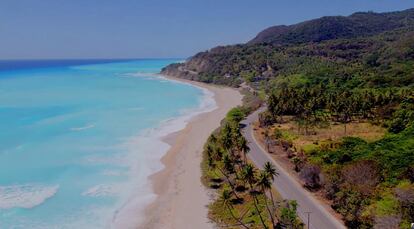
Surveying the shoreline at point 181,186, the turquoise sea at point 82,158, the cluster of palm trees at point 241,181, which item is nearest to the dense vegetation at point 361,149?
the cluster of palm trees at point 241,181

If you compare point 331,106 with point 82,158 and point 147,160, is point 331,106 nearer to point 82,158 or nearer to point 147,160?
point 147,160

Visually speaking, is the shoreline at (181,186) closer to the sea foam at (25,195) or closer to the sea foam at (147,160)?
the sea foam at (147,160)

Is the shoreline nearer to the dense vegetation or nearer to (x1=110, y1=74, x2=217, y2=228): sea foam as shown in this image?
(x1=110, y1=74, x2=217, y2=228): sea foam

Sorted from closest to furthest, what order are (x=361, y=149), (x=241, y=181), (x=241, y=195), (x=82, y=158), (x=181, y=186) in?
(x=241, y=195)
(x=241, y=181)
(x=181, y=186)
(x=361, y=149)
(x=82, y=158)

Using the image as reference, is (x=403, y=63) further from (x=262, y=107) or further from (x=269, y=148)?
(x=269, y=148)

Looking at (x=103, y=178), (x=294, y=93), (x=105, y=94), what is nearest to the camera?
(x=103, y=178)

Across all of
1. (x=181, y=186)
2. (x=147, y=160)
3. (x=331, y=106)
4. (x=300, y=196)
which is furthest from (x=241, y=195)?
(x=331, y=106)

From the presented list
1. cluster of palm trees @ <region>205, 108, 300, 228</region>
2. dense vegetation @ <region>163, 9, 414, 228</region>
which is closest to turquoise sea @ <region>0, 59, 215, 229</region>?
cluster of palm trees @ <region>205, 108, 300, 228</region>

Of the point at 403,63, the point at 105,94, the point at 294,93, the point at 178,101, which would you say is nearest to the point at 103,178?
the point at 294,93
